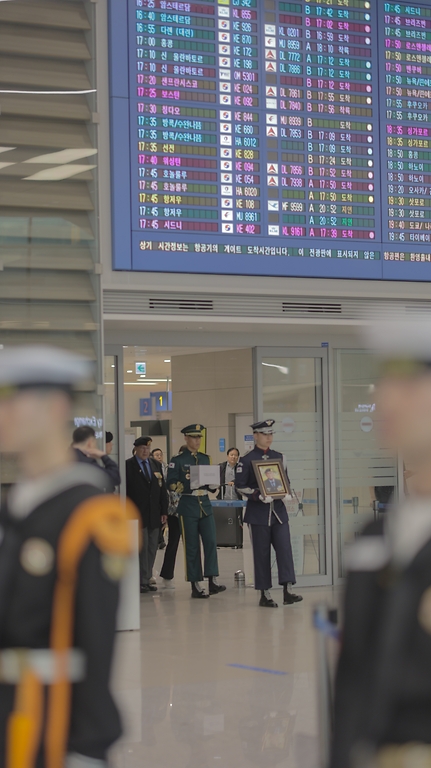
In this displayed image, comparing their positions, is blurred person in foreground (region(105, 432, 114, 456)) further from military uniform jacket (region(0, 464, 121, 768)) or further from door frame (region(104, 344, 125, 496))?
military uniform jacket (region(0, 464, 121, 768))

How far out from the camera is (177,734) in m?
4.45

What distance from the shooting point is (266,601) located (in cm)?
848

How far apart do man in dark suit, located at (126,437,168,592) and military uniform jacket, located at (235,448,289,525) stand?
162cm

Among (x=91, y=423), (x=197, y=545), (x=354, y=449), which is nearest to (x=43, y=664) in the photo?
(x=91, y=423)

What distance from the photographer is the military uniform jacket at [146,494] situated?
10.1 metres

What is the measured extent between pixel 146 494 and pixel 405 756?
8.85 m

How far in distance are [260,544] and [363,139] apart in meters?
3.41

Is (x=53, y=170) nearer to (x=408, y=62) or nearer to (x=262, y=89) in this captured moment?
(x=262, y=89)

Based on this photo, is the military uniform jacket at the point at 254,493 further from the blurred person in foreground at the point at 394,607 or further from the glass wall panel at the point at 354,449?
the blurred person in foreground at the point at 394,607

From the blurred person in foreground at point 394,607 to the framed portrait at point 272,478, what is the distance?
23.3ft

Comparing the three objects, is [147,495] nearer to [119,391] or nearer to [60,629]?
[119,391]

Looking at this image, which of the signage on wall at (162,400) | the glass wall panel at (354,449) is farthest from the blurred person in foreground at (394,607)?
the signage on wall at (162,400)

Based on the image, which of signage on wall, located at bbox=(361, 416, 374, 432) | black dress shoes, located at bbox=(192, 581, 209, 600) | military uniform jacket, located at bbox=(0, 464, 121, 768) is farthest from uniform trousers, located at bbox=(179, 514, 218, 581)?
military uniform jacket, located at bbox=(0, 464, 121, 768)

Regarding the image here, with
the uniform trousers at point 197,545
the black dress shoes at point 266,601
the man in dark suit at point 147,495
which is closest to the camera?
the black dress shoes at point 266,601
